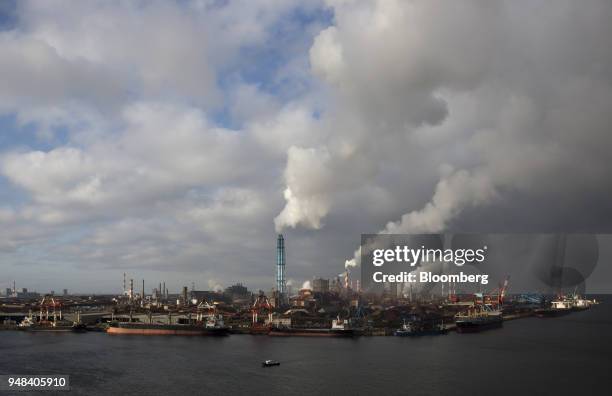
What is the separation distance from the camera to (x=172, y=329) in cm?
7438

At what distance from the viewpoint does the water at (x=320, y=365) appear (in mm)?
34156

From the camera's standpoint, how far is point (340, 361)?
4553cm

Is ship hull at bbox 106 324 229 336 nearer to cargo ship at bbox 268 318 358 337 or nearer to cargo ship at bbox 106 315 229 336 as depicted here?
cargo ship at bbox 106 315 229 336

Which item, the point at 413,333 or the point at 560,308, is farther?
the point at 560,308

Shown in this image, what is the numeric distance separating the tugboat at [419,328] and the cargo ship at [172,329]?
2472 cm

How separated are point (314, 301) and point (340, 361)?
6847 centimetres

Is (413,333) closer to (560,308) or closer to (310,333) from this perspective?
(310,333)

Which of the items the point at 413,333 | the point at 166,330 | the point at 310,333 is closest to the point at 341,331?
the point at 310,333

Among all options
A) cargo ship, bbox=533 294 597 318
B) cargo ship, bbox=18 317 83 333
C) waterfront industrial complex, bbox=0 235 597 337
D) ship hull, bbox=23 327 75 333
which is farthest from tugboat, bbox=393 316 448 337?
cargo ship, bbox=533 294 597 318

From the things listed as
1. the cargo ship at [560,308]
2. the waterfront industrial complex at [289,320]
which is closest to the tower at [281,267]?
the waterfront industrial complex at [289,320]

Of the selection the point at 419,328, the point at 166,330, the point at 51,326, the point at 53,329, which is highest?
the point at 166,330

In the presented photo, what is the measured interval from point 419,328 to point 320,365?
35.8 metres

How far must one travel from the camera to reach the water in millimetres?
34156

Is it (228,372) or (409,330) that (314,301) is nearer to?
(409,330)
